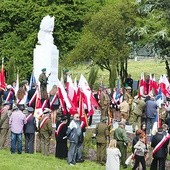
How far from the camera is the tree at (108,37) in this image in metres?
51.2

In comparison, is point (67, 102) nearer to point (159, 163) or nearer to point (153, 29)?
point (159, 163)

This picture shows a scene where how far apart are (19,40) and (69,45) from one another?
4278 mm

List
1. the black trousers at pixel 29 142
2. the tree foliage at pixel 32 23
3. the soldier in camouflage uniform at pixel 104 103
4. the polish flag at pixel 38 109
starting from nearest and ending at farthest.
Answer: the black trousers at pixel 29 142 < the polish flag at pixel 38 109 < the soldier in camouflage uniform at pixel 104 103 < the tree foliage at pixel 32 23

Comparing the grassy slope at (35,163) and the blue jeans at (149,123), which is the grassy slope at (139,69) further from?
the grassy slope at (35,163)

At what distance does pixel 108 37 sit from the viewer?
51.6 meters

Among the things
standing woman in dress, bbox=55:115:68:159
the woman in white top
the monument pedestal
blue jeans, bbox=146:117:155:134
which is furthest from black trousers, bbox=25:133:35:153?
the monument pedestal

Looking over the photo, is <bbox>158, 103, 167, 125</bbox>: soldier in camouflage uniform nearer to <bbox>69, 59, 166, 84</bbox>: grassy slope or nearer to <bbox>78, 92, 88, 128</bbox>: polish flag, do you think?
<bbox>78, 92, 88, 128</bbox>: polish flag

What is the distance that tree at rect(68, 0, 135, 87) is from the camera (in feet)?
168

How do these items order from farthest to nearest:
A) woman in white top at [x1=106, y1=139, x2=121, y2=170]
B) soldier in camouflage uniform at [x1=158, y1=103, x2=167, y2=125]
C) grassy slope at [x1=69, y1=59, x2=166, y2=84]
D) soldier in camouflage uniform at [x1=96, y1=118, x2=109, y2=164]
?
grassy slope at [x1=69, y1=59, x2=166, y2=84]
soldier in camouflage uniform at [x1=158, y1=103, x2=167, y2=125]
soldier in camouflage uniform at [x1=96, y1=118, x2=109, y2=164]
woman in white top at [x1=106, y1=139, x2=121, y2=170]

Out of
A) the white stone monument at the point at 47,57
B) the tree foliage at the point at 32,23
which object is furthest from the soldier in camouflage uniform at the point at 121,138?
the tree foliage at the point at 32,23

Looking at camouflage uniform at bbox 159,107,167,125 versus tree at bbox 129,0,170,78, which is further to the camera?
tree at bbox 129,0,170,78

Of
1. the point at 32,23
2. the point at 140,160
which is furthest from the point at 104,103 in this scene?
the point at 32,23

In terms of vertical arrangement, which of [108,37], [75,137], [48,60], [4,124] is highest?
[108,37]

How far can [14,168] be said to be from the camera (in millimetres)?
21297
